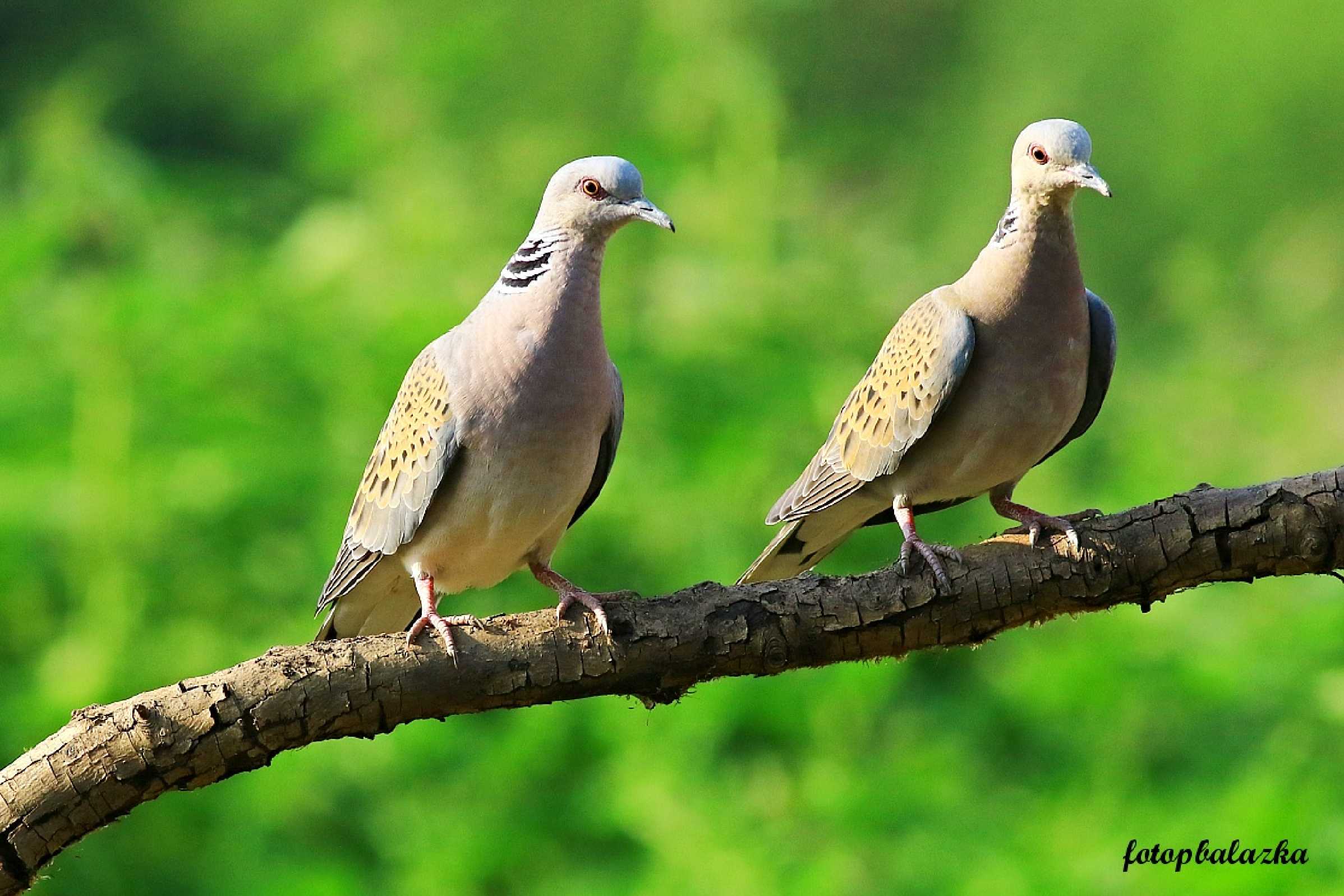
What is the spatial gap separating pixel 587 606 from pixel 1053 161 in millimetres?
1607

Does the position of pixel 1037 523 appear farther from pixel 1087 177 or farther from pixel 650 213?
pixel 650 213

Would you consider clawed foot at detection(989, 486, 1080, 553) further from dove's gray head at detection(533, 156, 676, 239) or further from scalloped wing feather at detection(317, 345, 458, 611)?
scalloped wing feather at detection(317, 345, 458, 611)

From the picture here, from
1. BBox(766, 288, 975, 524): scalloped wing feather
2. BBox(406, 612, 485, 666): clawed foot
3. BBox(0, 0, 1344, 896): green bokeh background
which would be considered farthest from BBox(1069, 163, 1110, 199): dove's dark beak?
BBox(0, 0, 1344, 896): green bokeh background

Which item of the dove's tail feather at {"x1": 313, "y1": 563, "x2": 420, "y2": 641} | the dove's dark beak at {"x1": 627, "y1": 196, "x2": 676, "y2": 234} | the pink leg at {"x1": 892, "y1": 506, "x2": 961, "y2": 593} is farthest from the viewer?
the dove's tail feather at {"x1": 313, "y1": 563, "x2": 420, "y2": 641}

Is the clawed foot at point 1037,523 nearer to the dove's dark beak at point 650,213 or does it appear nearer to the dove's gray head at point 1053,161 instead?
the dove's gray head at point 1053,161

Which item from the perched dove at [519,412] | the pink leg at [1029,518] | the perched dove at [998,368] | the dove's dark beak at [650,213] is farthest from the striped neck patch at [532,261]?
the pink leg at [1029,518]

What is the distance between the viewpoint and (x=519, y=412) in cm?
400

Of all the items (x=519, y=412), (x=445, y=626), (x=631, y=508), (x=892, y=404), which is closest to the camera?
(x=445, y=626)

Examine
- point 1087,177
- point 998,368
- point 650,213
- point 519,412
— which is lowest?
point 998,368

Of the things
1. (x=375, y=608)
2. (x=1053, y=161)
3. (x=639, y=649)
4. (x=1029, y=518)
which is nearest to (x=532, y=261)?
(x=639, y=649)

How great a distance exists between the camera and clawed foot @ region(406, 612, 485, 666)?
3652mm

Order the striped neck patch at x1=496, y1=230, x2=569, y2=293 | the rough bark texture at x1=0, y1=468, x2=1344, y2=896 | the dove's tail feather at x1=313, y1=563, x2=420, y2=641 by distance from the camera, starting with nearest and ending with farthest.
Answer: the rough bark texture at x1=0, y1=468, x2=1344, y2=896 → the striped neck patch at x1=496, y1=230, x2=569, y2=293 → the dove's tail feather at x1=313, y1=563, x2=420, y2=641

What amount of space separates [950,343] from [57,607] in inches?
268

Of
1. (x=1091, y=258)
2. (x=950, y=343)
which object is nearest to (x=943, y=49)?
(x=1091, y=258)
